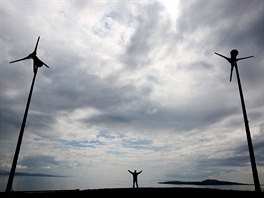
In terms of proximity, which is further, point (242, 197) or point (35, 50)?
point (35, 50)

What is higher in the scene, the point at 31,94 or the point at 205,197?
the point at 31,94

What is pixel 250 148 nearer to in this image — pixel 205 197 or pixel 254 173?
pixel 254 173

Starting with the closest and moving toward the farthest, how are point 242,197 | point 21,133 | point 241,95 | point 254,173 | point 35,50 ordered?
point 242,197 < point 254,173 < point 21,133 < point 241,95 < point 35,50

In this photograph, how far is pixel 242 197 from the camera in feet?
62.2

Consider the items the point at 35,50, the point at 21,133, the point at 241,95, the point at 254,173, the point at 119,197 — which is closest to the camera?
the point at 119,197

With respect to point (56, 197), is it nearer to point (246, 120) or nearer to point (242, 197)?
point (242, 197)

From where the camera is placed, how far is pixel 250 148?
73.4 feet

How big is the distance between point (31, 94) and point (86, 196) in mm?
13356

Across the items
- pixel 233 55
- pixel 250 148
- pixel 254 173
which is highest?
pixel 233 55

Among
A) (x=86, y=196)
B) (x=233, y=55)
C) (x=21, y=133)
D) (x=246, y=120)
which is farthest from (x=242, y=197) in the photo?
(x=21, y=133)

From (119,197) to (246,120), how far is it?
50.3 feet

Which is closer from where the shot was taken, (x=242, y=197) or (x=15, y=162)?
(x=242, y=197)

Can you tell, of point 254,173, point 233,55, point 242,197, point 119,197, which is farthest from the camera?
point 233,55

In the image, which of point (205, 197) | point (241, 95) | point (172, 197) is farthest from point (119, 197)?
point (241, 95)
